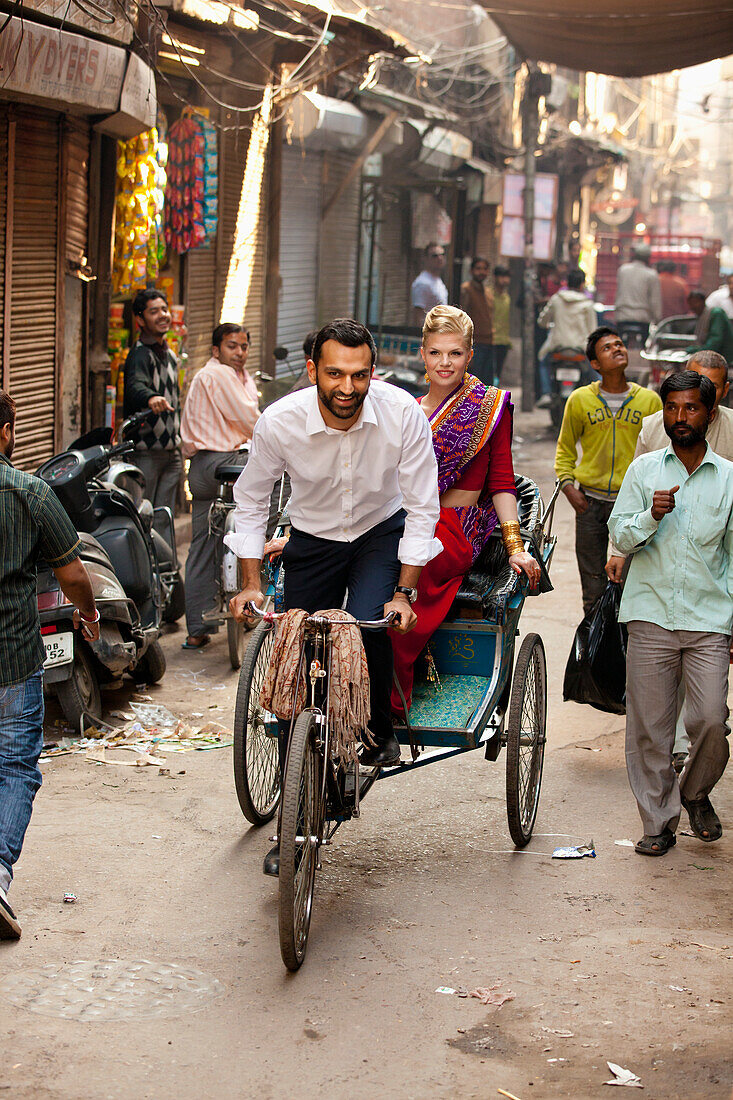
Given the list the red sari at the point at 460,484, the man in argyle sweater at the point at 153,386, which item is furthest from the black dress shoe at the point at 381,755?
the man in argyle sweater at the point at 153,386

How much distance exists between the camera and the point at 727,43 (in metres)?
12.5

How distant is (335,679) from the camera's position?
4074 millimetres

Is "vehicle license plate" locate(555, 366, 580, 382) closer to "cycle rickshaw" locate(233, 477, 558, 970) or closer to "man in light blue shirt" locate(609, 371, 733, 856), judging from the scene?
"cycle rickshaw" locate(233, 477, 558, 970)

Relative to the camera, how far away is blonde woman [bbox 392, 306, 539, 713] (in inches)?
195

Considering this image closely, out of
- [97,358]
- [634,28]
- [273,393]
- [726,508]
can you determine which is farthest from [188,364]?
[726,508]

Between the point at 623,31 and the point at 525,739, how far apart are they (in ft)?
31.5

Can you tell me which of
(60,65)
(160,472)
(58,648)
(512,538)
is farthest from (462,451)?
(160,472)

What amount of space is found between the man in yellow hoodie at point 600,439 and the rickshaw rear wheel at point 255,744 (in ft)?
7.96

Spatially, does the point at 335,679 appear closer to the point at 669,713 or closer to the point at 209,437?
the point at 669,713

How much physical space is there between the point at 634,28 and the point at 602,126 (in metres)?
28.0

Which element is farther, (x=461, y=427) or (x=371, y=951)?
(x=461, y=427)

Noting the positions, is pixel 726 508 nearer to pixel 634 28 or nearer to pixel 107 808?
pixel 107 808

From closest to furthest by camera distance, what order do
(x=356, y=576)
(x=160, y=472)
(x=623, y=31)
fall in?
(x=356, y=576), (x=160, y=472), (x=623, y=31)

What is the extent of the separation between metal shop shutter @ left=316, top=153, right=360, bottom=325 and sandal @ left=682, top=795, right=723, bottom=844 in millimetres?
12467
